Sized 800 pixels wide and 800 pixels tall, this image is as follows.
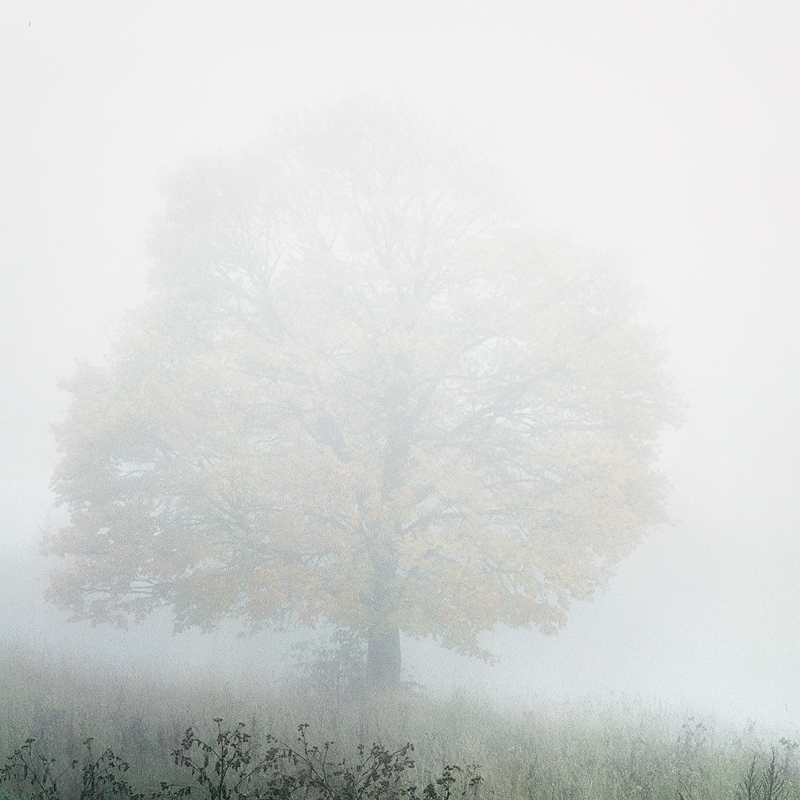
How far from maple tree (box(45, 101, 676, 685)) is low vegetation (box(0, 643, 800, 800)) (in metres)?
1.38

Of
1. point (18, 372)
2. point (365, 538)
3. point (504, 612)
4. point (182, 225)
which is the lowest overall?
point (504, 612)

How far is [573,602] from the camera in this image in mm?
25031

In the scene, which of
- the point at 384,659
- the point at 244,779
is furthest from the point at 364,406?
the point at 244,779

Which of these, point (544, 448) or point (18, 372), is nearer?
point (544, 448)

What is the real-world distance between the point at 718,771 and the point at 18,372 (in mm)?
100841

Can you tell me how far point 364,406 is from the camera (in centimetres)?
1102

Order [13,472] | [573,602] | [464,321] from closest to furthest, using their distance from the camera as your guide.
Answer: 1. [464,321]
2. [573,602]
3. [13,472]

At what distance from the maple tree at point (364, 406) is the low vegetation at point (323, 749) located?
4.54 feet

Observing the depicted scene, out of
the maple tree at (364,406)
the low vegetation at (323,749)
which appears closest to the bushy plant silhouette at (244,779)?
the low vegetation at (323,749)

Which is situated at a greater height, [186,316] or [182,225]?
[182,225]

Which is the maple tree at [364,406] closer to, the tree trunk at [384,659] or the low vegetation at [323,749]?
the tree trunk at [384,659]

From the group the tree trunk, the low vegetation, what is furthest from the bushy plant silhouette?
the tree trunk

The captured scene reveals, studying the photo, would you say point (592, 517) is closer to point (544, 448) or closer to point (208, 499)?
point (544, 448)

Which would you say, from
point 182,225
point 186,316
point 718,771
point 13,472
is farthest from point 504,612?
point 13,472
